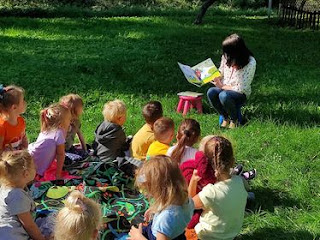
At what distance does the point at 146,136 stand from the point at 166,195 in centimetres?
196

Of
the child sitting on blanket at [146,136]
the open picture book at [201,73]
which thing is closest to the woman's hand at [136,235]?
the child sitting on blanket at [146,136]

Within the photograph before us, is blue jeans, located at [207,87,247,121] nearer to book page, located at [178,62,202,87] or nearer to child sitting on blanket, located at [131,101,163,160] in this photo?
book page, located at [178,62,202,87]

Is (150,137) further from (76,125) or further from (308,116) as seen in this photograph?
(308,116)

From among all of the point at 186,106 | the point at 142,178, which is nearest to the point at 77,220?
the point at 142,178

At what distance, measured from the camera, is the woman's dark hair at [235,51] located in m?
6.47

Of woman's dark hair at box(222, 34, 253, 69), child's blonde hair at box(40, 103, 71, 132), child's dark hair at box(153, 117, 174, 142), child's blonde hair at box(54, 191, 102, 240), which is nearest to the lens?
child's blonde hair at box(54, 191, 102, 240)

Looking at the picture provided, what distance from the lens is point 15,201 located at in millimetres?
3379

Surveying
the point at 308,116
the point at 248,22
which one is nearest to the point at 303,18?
the point at 248,22

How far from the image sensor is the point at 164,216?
317cm

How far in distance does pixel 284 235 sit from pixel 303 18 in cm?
1480

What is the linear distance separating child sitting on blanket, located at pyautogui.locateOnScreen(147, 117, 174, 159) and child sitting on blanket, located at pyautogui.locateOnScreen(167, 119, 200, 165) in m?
0.29

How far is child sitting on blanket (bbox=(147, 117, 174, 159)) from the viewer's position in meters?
4.65

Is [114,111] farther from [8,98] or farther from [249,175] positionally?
[249,175]

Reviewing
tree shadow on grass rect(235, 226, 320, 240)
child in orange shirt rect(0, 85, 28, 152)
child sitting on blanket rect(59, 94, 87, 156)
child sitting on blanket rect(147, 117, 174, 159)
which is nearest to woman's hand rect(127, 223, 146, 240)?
tree shadow on grass rect(235, 226, 320, 240)
